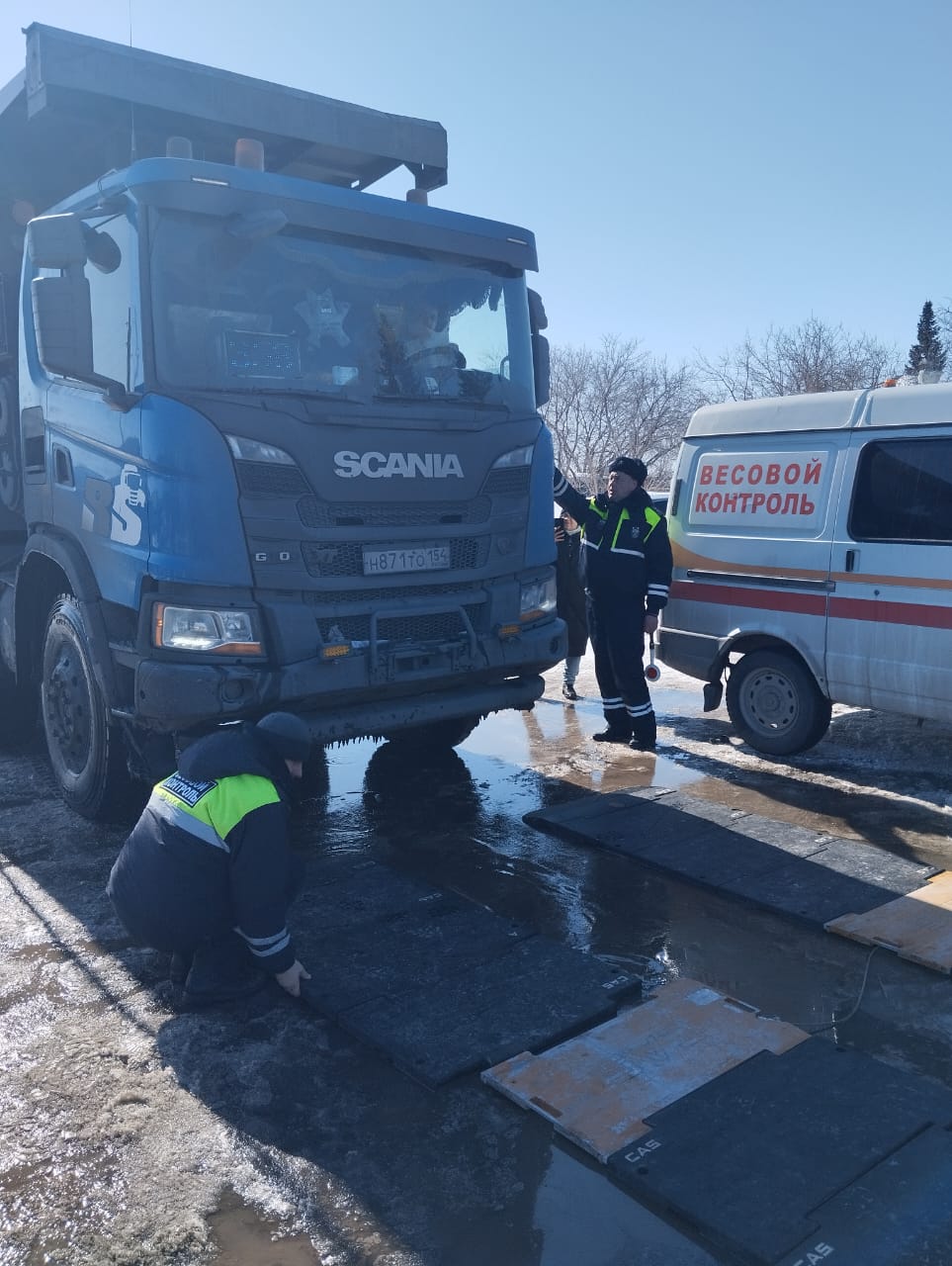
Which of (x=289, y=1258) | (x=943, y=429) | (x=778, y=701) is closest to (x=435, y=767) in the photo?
(x=778, y=701)

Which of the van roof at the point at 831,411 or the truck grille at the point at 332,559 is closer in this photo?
the truck grille at the point at 332,559

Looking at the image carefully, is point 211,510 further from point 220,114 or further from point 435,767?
point 435,767

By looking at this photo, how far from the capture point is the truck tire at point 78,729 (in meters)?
5.40

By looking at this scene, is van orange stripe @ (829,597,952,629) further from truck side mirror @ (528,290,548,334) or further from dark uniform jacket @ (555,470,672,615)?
truck side mirror @ (528,290,548,334)

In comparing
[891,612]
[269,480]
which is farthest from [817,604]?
[269,480]

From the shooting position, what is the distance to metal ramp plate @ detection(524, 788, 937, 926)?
16.0ft

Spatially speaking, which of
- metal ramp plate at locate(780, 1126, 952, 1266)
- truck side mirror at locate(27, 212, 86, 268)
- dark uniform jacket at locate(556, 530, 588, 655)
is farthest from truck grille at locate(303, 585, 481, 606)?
metal ramp plate at locate(780, 1126, 952, 1266)

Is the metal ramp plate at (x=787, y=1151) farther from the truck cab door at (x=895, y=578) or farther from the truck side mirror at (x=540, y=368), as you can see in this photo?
the truck side mirror at (x=540, y=368)

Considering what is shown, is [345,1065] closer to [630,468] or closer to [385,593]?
[385,593]

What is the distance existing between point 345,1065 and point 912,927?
8.24 ft

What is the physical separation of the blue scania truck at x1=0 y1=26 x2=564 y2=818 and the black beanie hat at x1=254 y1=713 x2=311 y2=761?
2.93 ft

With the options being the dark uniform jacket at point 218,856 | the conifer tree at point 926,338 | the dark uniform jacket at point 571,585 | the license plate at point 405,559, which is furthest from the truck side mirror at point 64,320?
the conifer tree at point 926,338

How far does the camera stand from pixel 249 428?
4602mm

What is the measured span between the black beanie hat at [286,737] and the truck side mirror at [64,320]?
6.97 feet
